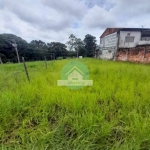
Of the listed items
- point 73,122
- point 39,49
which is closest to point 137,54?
point 73,122

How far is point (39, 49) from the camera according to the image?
31.9 m

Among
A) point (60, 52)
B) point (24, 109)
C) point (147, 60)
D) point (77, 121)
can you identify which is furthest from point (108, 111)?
point (60, 52)

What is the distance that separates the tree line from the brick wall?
47.6ft

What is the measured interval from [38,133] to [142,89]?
2430mm

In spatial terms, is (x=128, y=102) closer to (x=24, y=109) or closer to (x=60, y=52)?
(x=24, y=109)

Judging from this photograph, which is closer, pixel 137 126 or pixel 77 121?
pixel 137 126

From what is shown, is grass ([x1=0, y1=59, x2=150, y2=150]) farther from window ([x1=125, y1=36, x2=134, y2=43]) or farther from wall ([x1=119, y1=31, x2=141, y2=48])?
window ([x1=125, y1=36, x2=134, y2=43])

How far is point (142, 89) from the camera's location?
2.49 meters

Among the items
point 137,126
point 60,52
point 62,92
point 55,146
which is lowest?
point 55,146

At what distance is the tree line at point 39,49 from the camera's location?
26253mm

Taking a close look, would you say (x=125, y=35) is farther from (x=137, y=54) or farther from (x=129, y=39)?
(x=137, y=54)

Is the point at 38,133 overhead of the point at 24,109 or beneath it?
beneath

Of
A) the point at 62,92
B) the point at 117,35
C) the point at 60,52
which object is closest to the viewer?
the point at 62,92

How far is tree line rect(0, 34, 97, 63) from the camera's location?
26253 mm
